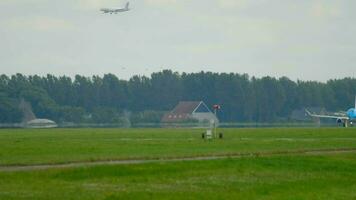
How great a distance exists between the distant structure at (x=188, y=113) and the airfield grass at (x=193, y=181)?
14830cm

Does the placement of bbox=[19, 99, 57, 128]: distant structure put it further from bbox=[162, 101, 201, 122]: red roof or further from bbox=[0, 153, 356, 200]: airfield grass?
bbox=[0, 153, 356, 200]: airfield grass

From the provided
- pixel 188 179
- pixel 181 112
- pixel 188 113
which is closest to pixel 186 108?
pixel 181 112

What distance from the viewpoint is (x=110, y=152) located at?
43812 mm

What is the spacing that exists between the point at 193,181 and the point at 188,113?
160 metres

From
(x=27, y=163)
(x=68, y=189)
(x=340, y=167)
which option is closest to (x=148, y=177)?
(x=68, y=189)

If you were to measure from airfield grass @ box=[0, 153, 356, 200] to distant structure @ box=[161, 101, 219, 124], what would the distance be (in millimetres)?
148300

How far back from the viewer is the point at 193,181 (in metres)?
29.0

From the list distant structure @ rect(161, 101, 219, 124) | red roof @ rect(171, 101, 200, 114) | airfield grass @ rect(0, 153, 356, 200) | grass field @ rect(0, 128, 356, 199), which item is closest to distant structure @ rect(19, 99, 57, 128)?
distant structure @ rect(161, 101, 219, 124)

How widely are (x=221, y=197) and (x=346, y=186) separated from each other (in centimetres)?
611

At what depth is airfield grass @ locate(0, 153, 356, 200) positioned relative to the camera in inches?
1003

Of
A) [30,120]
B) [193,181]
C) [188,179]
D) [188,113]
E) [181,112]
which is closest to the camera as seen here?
[193,181]

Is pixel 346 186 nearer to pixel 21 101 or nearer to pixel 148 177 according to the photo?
pixel 148 177

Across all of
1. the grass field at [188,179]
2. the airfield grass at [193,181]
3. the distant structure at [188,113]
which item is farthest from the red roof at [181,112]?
the airfield grass at [193,181]

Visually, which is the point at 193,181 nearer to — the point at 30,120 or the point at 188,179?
the point at 188,179
